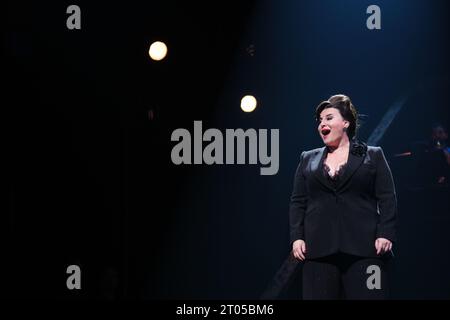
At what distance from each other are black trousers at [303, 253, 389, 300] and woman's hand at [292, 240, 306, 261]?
0.05m

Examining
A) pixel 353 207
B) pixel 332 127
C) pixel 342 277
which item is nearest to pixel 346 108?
pixel 332 127

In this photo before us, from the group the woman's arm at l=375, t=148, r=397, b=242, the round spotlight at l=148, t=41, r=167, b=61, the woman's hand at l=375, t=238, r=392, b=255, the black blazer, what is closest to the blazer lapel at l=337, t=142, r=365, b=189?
the black blazer

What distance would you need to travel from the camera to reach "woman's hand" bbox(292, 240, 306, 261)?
3.65 m

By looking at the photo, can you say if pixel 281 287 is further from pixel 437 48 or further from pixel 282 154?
pixel 437 48

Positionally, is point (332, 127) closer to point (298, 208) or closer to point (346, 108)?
point (346, 108)

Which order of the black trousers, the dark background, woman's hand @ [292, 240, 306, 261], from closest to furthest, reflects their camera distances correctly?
the black trousers < woman's hand @ [292, 240, 306, 261] < the dark background

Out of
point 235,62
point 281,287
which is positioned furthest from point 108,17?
point 281,287

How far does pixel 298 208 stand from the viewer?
12.2 feet

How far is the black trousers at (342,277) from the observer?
353 cm

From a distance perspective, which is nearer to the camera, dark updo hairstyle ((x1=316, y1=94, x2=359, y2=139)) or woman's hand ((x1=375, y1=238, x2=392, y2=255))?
woman's hand ((x1=375, y1=238, x2=392, y2=255))

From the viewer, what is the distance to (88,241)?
383 cm

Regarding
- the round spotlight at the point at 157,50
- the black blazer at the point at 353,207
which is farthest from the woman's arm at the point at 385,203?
the round spotlight at the point at 157,50

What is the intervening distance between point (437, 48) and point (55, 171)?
7.18 feet

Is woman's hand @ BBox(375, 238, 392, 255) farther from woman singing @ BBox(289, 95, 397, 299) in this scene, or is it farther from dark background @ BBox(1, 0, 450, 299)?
dark background @ BBox(1, 0, 450, 299)
